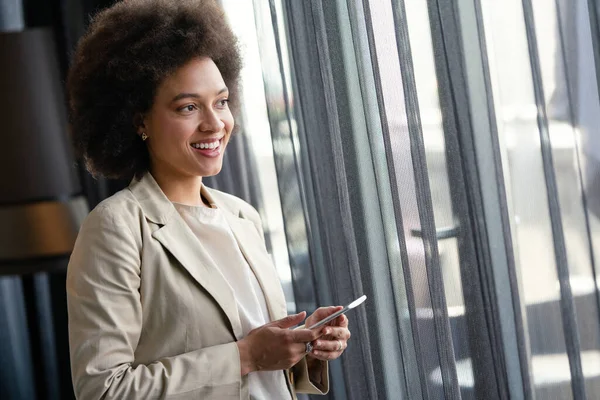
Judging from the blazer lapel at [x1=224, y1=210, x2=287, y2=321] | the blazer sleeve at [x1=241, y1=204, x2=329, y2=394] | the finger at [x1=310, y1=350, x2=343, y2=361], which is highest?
the blazer lapel at [x1=224, y1=210, x2=287, y2=321]

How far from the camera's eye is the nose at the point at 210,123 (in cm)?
162

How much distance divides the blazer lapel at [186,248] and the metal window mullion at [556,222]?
2.10ft

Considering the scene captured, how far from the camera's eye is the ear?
1.68 meters

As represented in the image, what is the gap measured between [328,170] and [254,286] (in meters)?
0.52

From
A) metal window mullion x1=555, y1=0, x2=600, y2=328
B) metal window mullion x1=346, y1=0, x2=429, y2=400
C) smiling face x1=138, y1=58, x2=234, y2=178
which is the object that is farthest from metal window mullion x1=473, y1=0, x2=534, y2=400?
smiling face x1=138, y1=58, x2=234, y2=178

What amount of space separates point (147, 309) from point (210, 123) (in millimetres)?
395

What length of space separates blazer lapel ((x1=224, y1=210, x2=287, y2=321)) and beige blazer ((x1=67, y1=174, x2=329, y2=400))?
13 centimetres

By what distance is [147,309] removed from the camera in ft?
4.96

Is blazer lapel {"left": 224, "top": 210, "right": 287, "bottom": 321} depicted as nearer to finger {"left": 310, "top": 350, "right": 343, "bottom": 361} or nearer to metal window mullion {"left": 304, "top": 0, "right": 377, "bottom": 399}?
finger {"left": 310, "top": 350, "right": 343, "bottom": 361}

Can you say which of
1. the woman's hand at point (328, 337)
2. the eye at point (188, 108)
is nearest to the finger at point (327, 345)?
the woman's hand at point (328, 337)

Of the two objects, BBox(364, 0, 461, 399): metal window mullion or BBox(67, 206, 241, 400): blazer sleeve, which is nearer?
BBox(67, 206, 241, 400): blazer sleeve

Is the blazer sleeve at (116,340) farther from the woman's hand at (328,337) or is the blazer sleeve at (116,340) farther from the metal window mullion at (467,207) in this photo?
the metal window mullion at (467,207)

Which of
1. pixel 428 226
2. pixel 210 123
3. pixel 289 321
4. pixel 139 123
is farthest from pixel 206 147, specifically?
pixel 428 226

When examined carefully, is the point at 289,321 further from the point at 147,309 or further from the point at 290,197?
the point at 290,197
